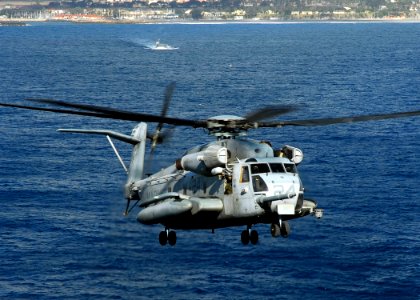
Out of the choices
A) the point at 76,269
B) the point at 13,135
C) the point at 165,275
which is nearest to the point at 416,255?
the point at 165,275

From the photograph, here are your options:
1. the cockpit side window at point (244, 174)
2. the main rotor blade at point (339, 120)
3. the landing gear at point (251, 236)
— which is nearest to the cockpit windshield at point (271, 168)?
the cockpit side window at point (244, 174)

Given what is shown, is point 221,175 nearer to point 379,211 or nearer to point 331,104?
point 379,211

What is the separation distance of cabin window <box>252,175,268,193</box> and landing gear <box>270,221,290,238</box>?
2.00 meters

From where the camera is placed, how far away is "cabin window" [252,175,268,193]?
53.1 meters

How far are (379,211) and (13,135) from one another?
74.6 m

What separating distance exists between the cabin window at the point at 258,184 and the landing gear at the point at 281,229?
2.00m

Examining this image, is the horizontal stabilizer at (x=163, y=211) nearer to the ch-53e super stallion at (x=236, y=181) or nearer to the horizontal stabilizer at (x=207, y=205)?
the ch-53e super stallion at (x=236, y=181)

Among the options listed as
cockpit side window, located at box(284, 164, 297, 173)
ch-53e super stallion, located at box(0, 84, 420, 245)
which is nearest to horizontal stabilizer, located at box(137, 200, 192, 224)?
ch-53e super stallion, located at box(0, 84, 420, 245)

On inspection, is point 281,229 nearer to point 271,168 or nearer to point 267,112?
point 271,168

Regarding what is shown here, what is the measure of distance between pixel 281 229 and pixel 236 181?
380cm

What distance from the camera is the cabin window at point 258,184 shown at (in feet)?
174

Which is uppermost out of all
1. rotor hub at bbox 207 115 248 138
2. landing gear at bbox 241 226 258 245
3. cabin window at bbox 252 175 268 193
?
rotor hub at bbox 207 115 248 138

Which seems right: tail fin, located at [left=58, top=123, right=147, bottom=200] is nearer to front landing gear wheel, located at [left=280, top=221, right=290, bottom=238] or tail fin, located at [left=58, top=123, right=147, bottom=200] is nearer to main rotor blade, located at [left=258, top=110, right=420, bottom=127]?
main rotor blade, located at [left=258, top=110, right=420, bottom=127]

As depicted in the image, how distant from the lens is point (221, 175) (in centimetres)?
5522
